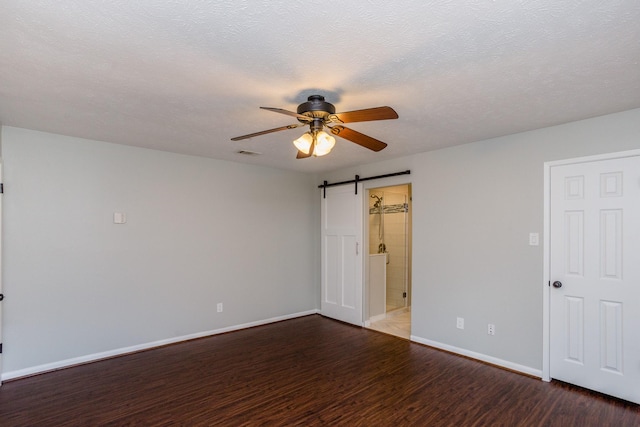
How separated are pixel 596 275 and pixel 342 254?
3093 mm

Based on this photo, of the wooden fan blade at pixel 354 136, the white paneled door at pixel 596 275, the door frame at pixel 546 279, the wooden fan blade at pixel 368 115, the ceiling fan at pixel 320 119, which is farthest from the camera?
the door frame at pixel 546 279

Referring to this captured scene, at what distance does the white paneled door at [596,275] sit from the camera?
9.11 feet

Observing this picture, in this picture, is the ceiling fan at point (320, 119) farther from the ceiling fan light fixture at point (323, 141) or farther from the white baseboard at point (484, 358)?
the white baseboard at point (484, 358)

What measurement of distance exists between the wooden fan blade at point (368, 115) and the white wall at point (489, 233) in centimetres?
194

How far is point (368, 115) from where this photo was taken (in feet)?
7.16

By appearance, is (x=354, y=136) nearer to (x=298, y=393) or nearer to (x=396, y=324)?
(x=298, y=393)

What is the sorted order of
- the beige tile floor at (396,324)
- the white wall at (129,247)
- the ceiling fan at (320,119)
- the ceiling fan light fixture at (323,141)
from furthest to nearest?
the beige tile floor at (396,324) < the white wall at (129,247) < the ceiling fan light fixture at (323,141) < the ceiling fan at (320,119)

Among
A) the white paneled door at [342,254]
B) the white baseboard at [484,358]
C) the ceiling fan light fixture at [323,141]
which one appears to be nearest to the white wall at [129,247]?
the white paneled door at [342,254]

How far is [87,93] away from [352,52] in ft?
6.35

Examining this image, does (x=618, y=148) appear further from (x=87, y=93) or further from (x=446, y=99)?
(x=87, y=93)

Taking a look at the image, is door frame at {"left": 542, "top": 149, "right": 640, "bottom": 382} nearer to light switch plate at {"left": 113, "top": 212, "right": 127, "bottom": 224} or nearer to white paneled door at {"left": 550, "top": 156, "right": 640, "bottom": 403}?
white paneled door at {"left": 550, "top": 156, "right": 640, "bottom": 403}

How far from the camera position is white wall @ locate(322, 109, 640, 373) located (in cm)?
320

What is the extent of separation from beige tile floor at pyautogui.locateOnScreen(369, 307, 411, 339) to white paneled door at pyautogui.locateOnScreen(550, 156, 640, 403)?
6.04ft

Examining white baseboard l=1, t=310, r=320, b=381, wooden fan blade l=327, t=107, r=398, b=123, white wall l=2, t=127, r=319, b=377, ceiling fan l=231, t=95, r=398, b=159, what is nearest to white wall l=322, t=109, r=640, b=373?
ceiling fan l=231, t=95, r=398, b=159
